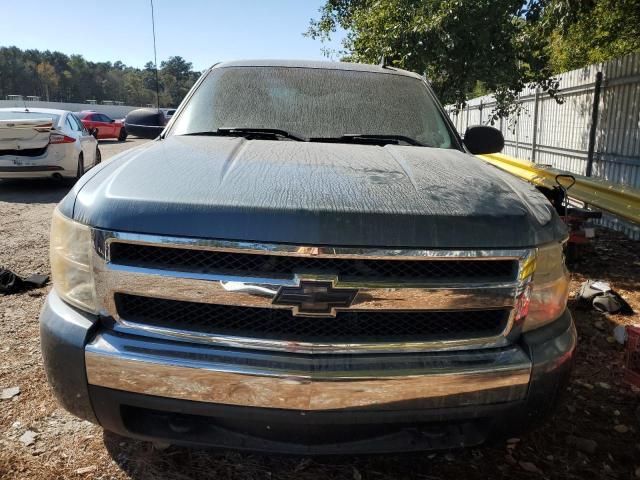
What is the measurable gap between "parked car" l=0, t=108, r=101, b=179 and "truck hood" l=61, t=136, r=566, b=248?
817cm

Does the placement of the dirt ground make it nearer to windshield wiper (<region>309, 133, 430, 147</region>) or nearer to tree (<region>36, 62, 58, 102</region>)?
windshield wiper (<region>309, 133, 430, 147</region>)

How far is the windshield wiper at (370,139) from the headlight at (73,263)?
4.55ft

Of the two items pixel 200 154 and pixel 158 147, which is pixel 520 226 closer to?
pixel 200 154

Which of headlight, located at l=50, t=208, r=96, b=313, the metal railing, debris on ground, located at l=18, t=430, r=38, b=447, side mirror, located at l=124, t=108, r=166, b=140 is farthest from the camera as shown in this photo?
the metal railing

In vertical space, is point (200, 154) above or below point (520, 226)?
above

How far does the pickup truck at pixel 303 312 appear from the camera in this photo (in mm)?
1801

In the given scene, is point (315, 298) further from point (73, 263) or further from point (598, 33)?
point (598, 33)

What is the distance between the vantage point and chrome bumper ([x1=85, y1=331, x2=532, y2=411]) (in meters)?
1.79

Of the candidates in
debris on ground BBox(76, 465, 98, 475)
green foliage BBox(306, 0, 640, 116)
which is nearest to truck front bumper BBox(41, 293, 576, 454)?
debris on ground BBox(76, 465, 98, 475)

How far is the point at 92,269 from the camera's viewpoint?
6.22 ft

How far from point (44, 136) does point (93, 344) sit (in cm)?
886

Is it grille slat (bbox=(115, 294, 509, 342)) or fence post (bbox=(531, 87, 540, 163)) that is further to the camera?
fence post (bbox=(531, 87, 540, 163))

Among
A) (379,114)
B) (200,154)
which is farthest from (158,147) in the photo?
(379,114)

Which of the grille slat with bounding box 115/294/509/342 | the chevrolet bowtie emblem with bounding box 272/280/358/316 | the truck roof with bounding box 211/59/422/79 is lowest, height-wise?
the grille slat with bounding box 115/294/509/342
